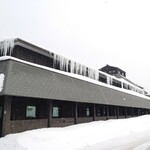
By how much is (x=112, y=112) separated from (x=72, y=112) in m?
10.6

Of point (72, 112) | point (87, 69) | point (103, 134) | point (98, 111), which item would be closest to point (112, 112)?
point (98, 111)

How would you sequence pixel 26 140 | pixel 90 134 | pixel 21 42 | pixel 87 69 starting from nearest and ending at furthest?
pixel 26 140, pixel 90 134, pixel 21 42, pixel 87 69

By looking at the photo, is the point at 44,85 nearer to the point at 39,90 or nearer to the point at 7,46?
the point at 39,90

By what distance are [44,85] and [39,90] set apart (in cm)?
81

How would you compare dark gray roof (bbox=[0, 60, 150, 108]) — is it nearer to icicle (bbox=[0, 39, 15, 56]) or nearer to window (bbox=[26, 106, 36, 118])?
window (bbox=[26, 106, 36, 118])

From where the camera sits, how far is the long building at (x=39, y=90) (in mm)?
13836

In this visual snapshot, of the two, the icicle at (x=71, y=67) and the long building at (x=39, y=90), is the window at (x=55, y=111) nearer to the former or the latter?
the long building at (x=39, y=90)

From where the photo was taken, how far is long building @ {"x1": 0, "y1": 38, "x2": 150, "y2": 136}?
1384cm

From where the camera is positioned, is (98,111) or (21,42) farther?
(98,111)

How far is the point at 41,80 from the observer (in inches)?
632

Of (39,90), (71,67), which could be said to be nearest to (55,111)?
(71,67)

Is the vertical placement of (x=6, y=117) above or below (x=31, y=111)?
below

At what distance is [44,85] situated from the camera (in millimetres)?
16062

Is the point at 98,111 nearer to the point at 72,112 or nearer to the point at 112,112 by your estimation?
the point at 112,112
